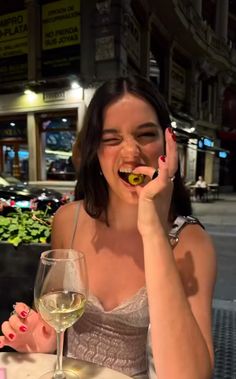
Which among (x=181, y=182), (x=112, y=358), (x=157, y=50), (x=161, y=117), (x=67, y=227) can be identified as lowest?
(x=112, y=358)

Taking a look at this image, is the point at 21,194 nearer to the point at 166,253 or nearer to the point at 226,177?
the point at 166,253

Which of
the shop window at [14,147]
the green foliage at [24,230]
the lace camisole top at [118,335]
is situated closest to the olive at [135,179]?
the lace camisole top at [118,335]

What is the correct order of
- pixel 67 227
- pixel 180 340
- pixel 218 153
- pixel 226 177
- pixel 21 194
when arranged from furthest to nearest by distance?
pixel 226 177 < pixel 218 153 < pixel 21 194 < pixel 67 227 < pixel 180 340

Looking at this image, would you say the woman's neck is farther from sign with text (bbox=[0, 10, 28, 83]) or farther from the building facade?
sign with text (bbox=[0, 10, 28, 83])

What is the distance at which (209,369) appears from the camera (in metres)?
0.94

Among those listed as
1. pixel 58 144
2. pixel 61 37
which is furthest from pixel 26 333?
pixel 58 144

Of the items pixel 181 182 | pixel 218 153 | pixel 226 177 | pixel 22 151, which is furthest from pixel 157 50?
pixel 181 182

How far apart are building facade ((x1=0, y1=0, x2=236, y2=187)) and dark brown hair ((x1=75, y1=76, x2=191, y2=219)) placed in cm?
650

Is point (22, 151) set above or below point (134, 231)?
above

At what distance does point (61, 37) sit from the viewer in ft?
34.8

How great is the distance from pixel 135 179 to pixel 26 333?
0.64m

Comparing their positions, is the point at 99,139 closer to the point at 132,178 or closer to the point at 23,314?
the point at 132,178

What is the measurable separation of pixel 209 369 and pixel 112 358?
457 millimetres

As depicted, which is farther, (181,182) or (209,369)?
(181,182)
